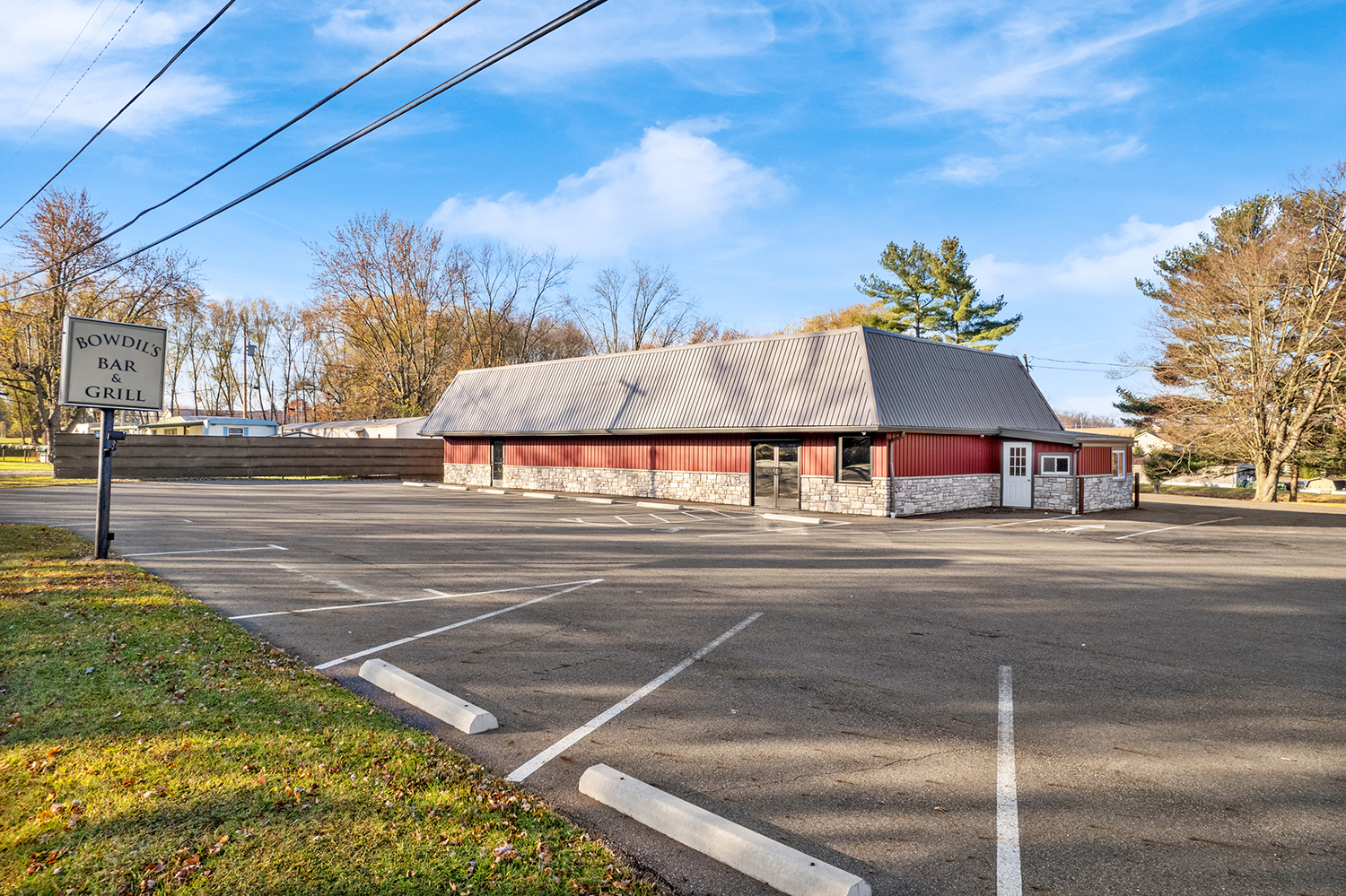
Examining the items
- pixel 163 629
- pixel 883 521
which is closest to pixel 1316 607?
pixel 883 521

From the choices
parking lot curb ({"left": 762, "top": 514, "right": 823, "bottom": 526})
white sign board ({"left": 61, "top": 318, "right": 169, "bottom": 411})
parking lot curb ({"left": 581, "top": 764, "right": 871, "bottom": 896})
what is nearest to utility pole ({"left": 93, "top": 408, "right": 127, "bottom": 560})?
white sign board ({"left": 61, "top": 318, "right": 169, "bottom": 411})

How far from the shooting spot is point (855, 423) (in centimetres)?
1994

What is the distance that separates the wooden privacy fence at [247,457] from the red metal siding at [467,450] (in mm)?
2331

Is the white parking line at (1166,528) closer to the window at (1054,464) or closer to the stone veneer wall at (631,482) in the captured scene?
the window at (1054,464)

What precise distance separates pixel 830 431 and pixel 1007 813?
694 inches

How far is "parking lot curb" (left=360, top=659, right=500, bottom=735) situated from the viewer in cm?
485

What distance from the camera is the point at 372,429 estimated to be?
44.7 metres

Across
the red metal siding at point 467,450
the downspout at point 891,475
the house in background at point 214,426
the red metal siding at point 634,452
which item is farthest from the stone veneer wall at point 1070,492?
the house in background at point 214,426

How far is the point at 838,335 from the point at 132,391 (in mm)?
17995

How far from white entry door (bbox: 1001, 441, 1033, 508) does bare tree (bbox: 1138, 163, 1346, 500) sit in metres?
16.5

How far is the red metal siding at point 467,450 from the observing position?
3453cm

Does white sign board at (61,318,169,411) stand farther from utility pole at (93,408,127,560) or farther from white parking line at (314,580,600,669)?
white parking line at (314,580,600,669)

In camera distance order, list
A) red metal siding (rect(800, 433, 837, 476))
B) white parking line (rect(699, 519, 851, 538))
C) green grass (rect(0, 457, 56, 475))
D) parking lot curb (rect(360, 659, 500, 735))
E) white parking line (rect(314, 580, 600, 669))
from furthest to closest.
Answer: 1. green grass (rect(0, 457, 56, 475))
2. red metal siding (rect(800, 433, 837, 476))
3. white parking line (rect(699, 519, 851, 538))
4. white parking line (rect(314, 580, 600, 669))
5. parking lot curb (rect(360, 659, 500, 735))

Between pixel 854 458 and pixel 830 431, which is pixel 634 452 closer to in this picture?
pixel 830 431
